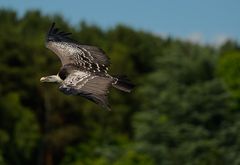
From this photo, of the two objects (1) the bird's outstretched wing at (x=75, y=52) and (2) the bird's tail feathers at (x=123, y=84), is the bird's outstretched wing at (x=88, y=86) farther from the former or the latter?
(1) the bird's outstretched wing at (x=75, y=52)

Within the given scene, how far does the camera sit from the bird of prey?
18750 millimetres

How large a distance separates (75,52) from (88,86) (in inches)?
140

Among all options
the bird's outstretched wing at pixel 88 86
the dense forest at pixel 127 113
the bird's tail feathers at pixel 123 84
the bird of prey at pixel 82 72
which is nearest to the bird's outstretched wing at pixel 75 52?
the bird of prey at pixel 82 72

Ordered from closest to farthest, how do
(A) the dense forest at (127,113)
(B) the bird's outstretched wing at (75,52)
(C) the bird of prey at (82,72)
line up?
(C) the bird of prey at (82,72) < (B) the bird's outstretched wing at (75,52) < (A) the dense forest at (127,113)

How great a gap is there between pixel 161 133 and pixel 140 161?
1.90 metres

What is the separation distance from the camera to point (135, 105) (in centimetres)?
7819

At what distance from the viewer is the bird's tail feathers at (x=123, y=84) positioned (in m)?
20.1

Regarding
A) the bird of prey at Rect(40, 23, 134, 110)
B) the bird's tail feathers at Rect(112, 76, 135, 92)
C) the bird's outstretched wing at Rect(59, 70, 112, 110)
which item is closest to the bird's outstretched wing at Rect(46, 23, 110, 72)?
the bird of prey at Rect(40, 23, 134, 110)

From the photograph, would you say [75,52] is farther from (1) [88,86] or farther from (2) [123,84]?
(1) [88,86]

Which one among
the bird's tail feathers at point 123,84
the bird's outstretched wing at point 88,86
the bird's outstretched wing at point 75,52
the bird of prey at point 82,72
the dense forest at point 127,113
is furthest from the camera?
the dense forest at point 127,113

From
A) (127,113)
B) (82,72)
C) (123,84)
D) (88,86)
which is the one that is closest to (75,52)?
(82,72)

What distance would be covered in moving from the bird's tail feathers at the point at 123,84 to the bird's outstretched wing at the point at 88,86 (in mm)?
190

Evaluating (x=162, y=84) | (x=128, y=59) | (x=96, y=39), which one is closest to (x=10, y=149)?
(x=162, y=84)

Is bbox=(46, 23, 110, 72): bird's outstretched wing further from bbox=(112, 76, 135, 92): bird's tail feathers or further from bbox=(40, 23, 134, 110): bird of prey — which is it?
bbox=(112, 76, 135, 92): bird's tail feathers
